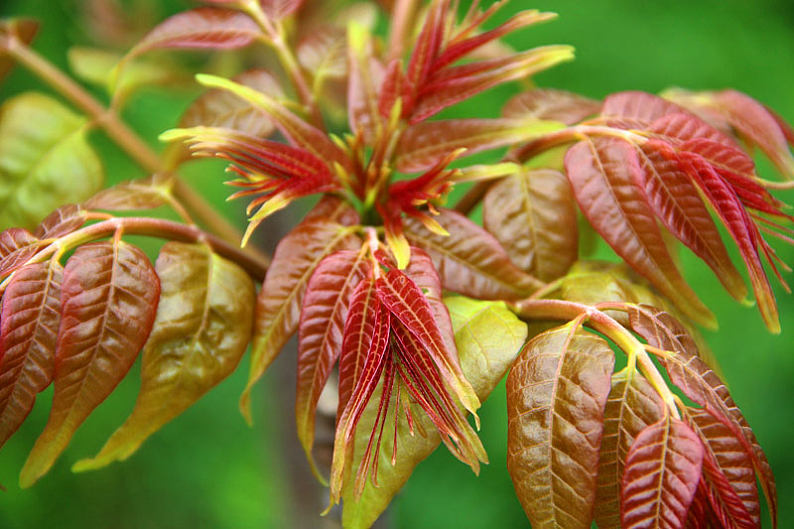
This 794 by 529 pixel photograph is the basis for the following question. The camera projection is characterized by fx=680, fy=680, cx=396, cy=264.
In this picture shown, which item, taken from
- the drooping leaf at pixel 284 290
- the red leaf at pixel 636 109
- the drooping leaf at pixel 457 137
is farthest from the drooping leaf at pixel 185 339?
the red leaf at pixel 636 109

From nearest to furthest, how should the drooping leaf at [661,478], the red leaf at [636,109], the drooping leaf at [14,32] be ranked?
the drooping leaf at [661,478]
the red leaf at [636,109]
the drooping leaf at [14,32]

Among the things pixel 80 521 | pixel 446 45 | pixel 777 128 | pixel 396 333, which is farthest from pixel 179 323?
pixel 80 521

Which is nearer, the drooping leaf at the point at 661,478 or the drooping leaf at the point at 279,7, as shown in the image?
the drooping leaf at the point at 661,478

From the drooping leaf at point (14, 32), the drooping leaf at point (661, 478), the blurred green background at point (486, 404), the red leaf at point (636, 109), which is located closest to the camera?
the drooping leaf at point (661, 478)

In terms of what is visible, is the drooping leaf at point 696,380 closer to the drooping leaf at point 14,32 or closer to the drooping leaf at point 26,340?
the drooping leaf at point 26,340

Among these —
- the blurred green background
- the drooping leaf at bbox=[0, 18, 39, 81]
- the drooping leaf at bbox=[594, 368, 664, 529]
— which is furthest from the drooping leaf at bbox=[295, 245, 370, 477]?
the blurred green background

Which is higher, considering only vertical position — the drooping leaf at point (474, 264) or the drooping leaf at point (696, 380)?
the drooping leaf at point (474, 264)

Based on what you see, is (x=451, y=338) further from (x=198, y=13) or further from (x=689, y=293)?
(x=198, y=13)
